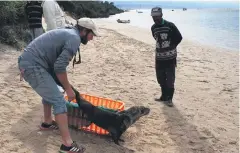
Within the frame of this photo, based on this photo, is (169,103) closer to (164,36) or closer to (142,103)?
(142,103)

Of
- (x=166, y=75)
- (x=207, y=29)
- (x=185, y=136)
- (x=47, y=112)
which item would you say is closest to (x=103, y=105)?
(x=47, y=112)

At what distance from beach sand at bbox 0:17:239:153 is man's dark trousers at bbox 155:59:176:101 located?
233mm

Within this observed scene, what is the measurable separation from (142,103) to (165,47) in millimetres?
1099

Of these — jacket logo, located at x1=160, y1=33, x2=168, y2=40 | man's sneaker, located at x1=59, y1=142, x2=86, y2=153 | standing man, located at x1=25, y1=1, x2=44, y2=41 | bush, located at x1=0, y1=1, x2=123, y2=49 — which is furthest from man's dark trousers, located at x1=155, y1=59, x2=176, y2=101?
bush, located at x1=0, y1=1, x2=123, y2=49

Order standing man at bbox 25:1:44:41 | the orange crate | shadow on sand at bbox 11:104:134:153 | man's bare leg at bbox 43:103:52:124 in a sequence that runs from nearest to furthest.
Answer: shadow on sand at bbox 11:104:134:153, man's bare leg at bbox 43:103:52:124, the orange crate, standing man at bbox 25:1:44:41

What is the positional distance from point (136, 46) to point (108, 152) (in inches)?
355

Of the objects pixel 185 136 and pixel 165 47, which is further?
pixel 165 47

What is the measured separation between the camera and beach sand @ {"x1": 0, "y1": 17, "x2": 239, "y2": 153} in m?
4.39

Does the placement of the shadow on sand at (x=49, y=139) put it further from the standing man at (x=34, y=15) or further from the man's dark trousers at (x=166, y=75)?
the standing man at (x=34, y=15)

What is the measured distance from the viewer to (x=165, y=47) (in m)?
5.98

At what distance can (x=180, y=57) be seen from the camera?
1152 cm

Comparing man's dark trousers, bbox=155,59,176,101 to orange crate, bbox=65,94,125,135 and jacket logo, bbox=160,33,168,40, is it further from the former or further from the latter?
orange crate, bbox=65,94,125,135

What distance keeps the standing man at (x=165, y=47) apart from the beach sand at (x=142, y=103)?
0.40m

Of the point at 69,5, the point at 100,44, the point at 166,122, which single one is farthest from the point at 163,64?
the point at 69,5
